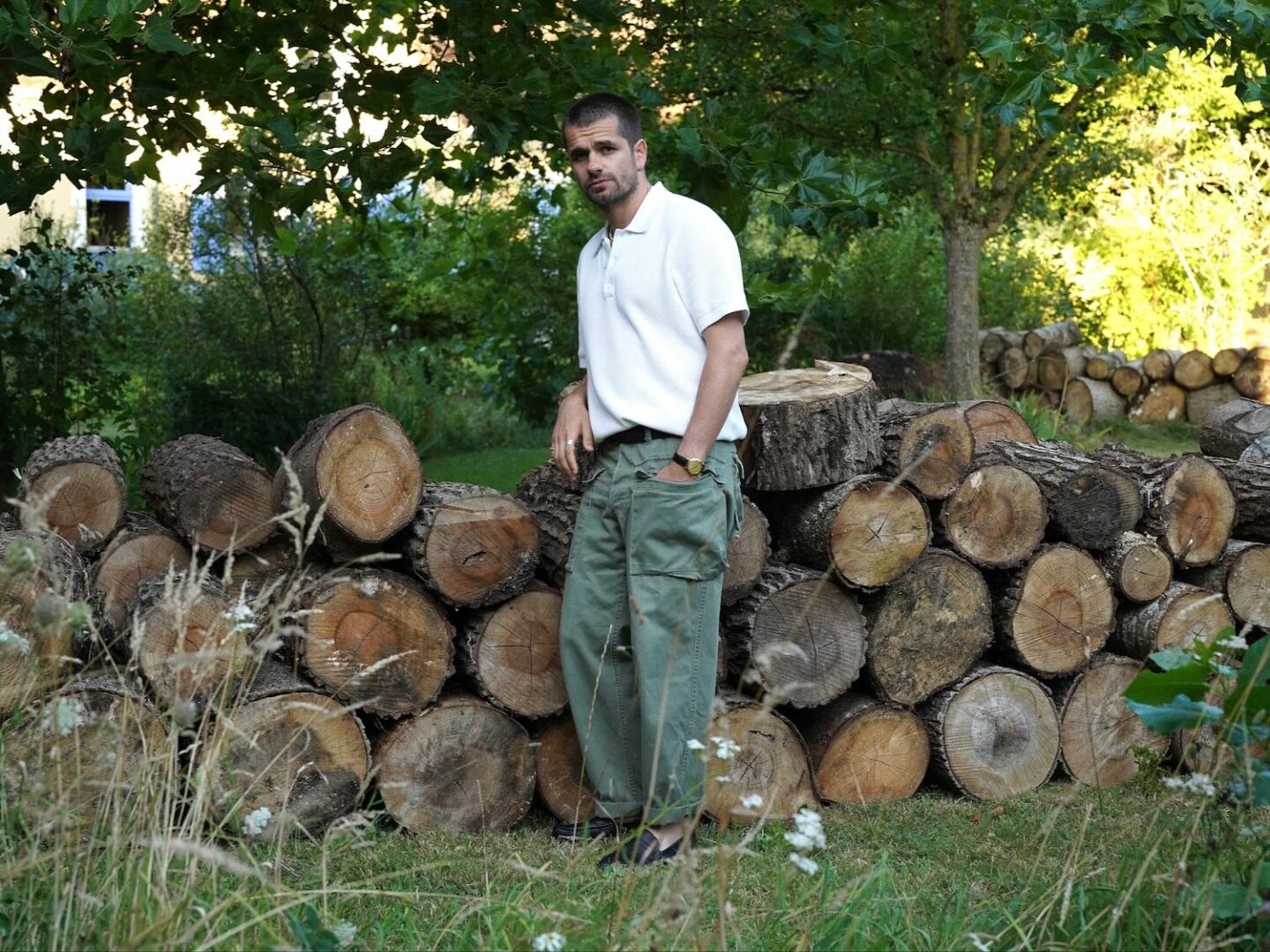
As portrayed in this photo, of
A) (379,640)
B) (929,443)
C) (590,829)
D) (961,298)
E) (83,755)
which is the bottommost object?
(590,829)

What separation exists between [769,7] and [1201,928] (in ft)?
18.5

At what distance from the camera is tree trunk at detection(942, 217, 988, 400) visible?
452 inches

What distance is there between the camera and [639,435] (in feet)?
12.3

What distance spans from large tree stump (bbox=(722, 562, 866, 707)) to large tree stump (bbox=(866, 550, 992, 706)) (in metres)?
0.10

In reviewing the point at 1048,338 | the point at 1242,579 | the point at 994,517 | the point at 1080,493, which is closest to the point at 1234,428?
the point at 1242,579

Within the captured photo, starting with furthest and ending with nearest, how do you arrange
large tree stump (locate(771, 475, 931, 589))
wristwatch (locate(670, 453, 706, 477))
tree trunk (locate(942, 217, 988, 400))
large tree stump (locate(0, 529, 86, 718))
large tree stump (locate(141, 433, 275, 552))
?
tree trunk (locate(942, 217, 988, 400))
large tree stump (locate(771, 475, 931, 589))
large tree stump (locate(141, 433, 275, 552))
wristwatch (locate(670, 453, 706, 477))
large tree stump (locate(0, 529, 86, 718))

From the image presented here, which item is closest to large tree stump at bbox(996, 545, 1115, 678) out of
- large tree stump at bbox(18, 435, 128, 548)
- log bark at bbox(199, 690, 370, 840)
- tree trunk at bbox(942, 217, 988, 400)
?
log bark at bbox(199, 690, 370, 840)

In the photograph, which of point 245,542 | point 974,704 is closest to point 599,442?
point 245,542

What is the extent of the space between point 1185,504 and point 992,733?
108cm

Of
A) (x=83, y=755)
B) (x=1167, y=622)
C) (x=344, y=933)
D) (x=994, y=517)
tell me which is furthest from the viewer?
(x=1167, y=622)

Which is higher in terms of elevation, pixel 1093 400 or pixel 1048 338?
pixel 1048 338

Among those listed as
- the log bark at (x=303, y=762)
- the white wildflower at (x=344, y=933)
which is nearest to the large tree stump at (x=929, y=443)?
the log bark at (x=303, y=762)

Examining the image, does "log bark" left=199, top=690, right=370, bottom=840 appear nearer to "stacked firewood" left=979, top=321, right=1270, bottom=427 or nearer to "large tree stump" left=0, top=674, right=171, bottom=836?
"large tree stump" left=0, top=674, right=171, bottom=836

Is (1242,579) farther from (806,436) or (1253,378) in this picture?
(1253,378)
